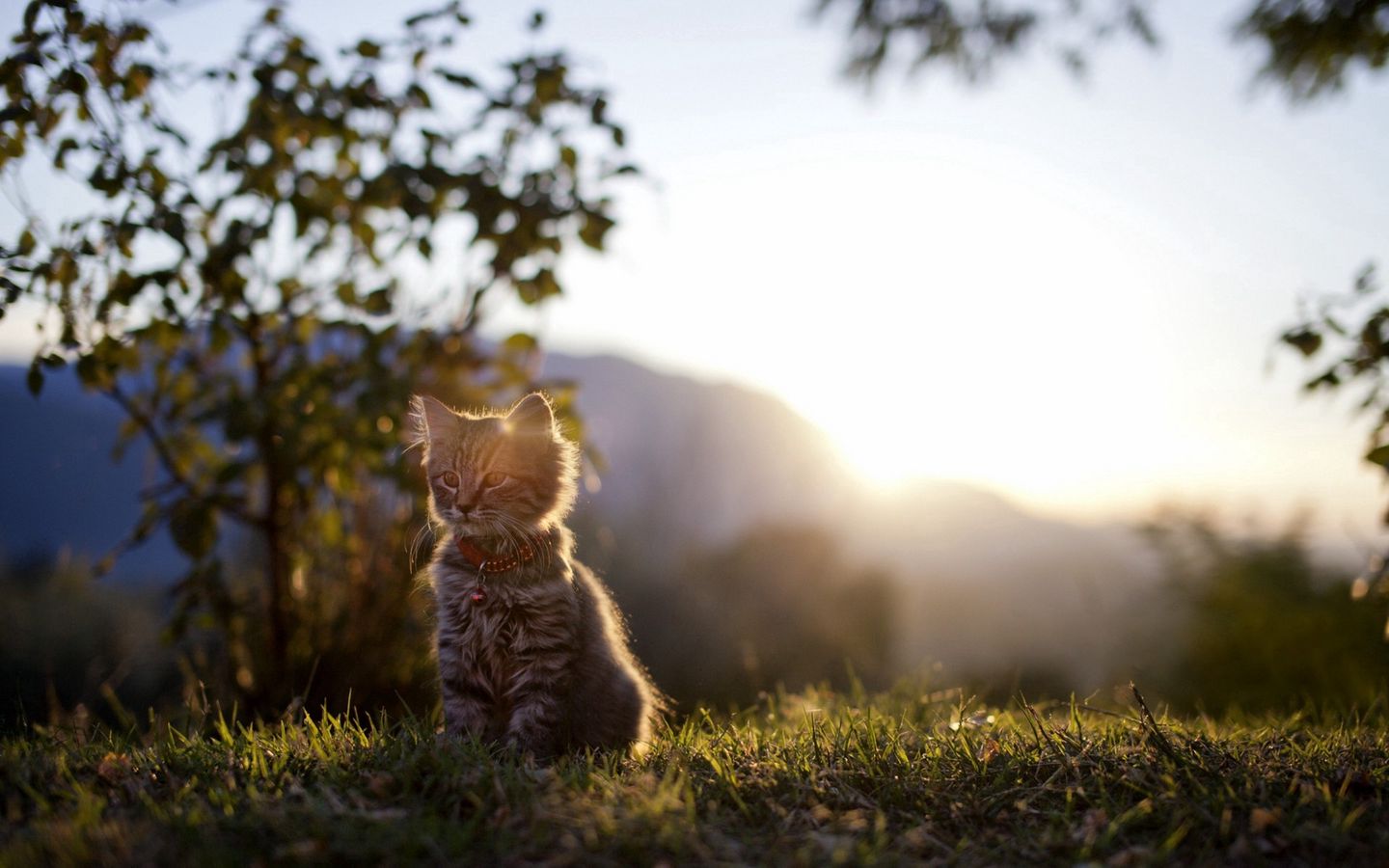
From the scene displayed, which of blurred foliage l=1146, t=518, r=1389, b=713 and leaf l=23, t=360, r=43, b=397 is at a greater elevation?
leaf l=23, t=360, r=43, b=397

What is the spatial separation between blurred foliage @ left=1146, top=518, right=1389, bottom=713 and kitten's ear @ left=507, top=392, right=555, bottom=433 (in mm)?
4624

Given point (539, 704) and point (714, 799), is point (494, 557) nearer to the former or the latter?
point (539, 704)

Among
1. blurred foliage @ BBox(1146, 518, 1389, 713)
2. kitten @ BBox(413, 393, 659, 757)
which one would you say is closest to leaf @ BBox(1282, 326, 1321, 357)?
blurred foliage @ BBox(1146, 518, 1389, 713)

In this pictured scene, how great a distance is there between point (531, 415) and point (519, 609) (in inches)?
28.6

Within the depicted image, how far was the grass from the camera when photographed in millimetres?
2305

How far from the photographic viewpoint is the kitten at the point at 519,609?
3.34 m

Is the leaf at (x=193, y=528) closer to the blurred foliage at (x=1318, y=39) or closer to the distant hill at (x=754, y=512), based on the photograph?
the distant hill at (x=754, y=512)

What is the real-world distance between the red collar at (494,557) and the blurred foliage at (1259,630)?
14.9 feet

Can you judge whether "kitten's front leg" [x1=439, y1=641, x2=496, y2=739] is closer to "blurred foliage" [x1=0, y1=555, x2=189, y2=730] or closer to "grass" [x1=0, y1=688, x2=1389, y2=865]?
"grass" [x1=0, y1=688, x2=1389, y2=865]

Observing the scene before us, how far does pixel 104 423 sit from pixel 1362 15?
299 inches

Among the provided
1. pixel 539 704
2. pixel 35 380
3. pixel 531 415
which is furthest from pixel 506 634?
pixel 35 380

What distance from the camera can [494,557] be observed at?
353 cm

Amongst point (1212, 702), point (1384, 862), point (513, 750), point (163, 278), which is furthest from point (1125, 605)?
point (163, 278)

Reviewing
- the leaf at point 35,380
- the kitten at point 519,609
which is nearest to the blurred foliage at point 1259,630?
the kitten at point 519,609
